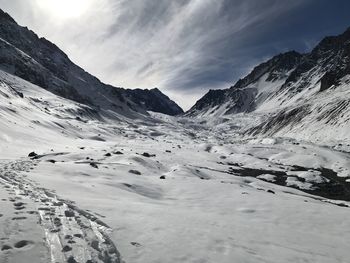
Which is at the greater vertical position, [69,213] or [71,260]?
[69,213]

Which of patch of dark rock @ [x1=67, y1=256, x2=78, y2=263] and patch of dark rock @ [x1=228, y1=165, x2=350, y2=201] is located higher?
patch of dark rock @ [x1=228, y1=165, x2=350, y2=201]

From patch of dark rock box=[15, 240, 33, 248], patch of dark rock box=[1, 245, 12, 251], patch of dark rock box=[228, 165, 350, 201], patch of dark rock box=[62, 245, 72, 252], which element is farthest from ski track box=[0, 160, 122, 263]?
patch of dark rock box=[228, 165, 350, 201]

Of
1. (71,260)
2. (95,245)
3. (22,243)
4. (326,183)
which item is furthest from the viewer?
(326,183)

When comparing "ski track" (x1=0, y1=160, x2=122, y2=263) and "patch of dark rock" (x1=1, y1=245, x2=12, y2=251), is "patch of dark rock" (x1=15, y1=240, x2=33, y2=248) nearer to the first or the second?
"patch of dark rock" (x1=1, y1=245, x2=12, y2=251)

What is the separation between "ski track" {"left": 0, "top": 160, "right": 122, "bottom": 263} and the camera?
32.1ft

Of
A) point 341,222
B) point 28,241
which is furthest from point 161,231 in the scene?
point 341,222

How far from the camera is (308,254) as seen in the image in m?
13.3

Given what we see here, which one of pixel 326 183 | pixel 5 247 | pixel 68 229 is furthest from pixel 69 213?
pixel 326 183

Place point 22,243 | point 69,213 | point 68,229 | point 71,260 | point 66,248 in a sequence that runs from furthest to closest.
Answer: point 69,213, point 68,229, point 66,248, point 22,243, point 71,260

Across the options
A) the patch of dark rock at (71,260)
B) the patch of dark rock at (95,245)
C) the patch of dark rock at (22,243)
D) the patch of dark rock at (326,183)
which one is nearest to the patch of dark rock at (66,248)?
the patch of dark rock at (71,260)

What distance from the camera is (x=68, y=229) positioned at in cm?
1148

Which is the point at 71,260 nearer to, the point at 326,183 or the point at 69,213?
the point at 69,213

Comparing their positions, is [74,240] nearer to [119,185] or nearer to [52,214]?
[52,214]

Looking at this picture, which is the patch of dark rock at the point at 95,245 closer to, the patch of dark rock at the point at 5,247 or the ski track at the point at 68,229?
the ski track at the point at 68,229
